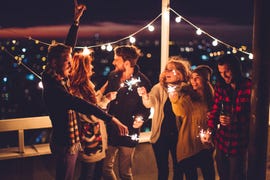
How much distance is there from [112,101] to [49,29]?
5.34ft

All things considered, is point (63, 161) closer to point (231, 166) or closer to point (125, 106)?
point (125, 106)

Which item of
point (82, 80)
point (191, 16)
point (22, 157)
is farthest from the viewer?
point (191, 16)

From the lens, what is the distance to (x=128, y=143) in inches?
195

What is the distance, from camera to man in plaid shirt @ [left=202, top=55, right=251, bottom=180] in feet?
15.2

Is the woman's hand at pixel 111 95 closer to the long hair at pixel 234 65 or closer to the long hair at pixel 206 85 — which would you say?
the long hair at pixel 206 85

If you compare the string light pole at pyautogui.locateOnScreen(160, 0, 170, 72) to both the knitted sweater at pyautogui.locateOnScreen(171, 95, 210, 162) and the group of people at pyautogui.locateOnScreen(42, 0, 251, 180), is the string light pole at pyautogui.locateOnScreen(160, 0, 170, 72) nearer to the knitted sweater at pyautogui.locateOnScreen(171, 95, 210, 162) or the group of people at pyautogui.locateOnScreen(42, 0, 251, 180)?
the group of people at pyautogui.locateOnScreen(42, 0, 251, 180)

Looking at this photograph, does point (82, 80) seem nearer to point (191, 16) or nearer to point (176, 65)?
point (176, 65)

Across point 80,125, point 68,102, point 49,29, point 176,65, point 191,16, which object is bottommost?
point 80,125

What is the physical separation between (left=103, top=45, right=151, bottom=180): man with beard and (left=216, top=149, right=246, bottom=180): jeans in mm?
1086

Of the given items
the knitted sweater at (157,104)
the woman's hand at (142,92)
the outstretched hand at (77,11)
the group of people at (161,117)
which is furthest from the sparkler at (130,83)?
the outstretched hand at (77,11)

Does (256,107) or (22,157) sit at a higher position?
(256,107)

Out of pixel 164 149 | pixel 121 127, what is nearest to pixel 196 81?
pixel 164 149

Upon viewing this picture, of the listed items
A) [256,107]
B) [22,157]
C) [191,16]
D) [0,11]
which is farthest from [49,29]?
[191,16]

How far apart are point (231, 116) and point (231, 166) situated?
0.64 m
